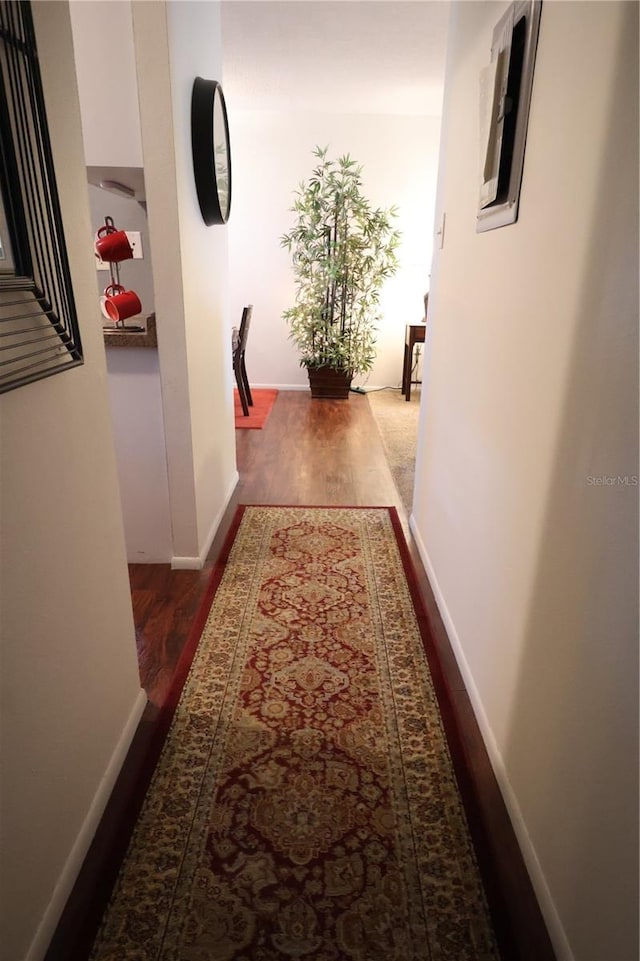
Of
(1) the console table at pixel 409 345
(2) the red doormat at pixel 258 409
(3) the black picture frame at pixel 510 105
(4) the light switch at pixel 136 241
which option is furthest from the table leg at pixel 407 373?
(3) the black picture frame at pixel 510 105

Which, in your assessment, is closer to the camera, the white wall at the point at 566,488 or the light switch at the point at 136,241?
the white wall at the point at 566,488

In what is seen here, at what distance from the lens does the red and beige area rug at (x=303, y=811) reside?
107 cm

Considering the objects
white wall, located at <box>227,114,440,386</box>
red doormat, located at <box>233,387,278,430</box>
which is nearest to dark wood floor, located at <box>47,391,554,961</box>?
red doormat, located at <box>233,387,278,430</box>

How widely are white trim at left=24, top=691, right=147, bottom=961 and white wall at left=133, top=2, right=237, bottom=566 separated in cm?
95

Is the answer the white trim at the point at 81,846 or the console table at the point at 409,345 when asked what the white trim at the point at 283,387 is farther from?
the white trim at the point at 81,846

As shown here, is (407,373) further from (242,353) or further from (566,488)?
(566,488)

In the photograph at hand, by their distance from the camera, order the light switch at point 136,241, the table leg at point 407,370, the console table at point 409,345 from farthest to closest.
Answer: the table leg at point 407,370 → the console table at point 409,345 → the light switch at point 136,241

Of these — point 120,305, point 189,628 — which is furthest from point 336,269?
point 189,628

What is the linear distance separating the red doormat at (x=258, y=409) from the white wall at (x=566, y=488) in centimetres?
301

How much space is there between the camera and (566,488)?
41.9 inches

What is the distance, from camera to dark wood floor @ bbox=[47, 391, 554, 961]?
109 cm

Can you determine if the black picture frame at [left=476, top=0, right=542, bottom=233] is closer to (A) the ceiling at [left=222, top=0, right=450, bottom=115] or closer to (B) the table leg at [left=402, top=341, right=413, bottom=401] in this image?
(A) the ceiling at [left=222, top=0, right=450, bottom=115]

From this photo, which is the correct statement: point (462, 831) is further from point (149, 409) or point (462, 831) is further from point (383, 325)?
point (383, 325)

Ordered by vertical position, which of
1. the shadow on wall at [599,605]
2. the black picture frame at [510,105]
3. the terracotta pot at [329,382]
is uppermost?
the black picture frame at [510,105]
